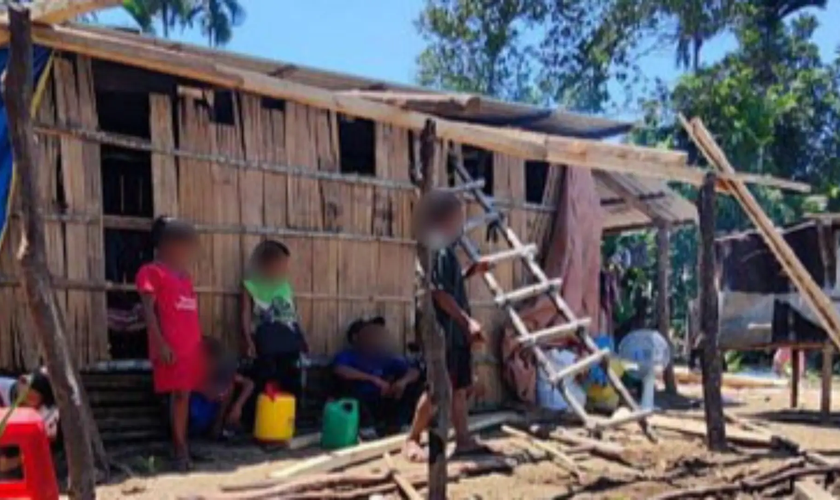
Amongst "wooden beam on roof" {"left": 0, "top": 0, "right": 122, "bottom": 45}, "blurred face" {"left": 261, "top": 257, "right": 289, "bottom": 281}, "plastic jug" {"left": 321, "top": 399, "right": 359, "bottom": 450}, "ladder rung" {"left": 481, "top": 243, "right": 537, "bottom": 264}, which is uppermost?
"wooden beam on roof" {"left": 0, "top": 0, "right": 122, "bottom": 45}

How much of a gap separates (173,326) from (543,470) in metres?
2.72

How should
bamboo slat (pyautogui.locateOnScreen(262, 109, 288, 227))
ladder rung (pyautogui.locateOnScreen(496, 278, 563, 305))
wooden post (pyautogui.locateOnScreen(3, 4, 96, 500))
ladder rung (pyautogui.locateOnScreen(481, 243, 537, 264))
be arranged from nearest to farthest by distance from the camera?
wooden post (pyautogui.locateOnScreen(3, 4, 96, 500)), bamboo slat (pyautogui.locateOnScreen(262, 109, 288, 227)), ladder rung (pyautogui.locateOnScreen(496, 278, 563, 305)), ladder rung (pyautogui.locateOnScreen(481, 243, 537, 264))

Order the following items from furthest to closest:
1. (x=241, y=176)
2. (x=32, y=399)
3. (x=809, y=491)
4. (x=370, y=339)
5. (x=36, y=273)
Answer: (x=370, y=339)
(x=241, y=176)
(x=809, y=491)
(x=32, y=399)
(x=36, y=273)

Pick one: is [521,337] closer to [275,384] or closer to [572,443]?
[572,443]

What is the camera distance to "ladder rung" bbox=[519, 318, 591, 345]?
8.34 metres

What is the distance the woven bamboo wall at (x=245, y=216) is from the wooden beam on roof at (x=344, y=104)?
1.41 m

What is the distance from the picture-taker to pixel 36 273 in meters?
3.68

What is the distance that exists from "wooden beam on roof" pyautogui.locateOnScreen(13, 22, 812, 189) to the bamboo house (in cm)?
1

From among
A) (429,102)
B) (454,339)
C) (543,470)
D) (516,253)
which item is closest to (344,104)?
(429,102)

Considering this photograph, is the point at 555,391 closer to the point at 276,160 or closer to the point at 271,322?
the point at 271,322

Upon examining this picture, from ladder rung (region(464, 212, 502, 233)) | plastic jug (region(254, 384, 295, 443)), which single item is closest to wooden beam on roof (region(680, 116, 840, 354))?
ladder rung (region(464, 212, 502, 233))

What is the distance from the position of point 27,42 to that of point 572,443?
5.40m

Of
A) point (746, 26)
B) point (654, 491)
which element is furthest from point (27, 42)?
point (746, 26)

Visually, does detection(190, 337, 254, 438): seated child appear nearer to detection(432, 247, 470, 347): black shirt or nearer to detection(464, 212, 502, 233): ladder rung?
detection(432, 247, 470, 347): black shirt
